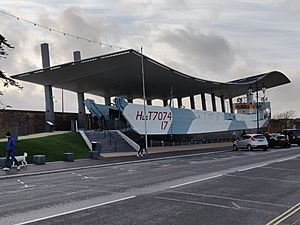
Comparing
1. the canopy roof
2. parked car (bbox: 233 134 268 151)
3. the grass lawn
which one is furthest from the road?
the canopy roof

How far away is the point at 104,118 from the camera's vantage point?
53.2m

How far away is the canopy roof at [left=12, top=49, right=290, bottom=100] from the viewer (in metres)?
48.9

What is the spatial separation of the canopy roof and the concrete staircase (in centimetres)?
710

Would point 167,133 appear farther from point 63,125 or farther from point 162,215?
point 162,215

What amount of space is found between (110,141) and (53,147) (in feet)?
32.9

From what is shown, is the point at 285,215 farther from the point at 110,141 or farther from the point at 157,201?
the point at 110,141

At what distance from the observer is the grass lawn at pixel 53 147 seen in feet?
105

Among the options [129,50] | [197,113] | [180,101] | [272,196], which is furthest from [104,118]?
[272,196]

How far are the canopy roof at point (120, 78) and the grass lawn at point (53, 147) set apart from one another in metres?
8.92

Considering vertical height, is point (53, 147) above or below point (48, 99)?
below

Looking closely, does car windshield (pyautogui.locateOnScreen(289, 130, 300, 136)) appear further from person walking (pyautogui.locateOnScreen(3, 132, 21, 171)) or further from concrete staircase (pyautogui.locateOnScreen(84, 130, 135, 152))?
person walking (pyautogui.locateOnScreen(3, 132, 21, 171))

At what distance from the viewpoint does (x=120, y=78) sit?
189 feet

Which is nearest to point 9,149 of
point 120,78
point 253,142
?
point 253,142

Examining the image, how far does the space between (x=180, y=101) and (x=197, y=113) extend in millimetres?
16303
